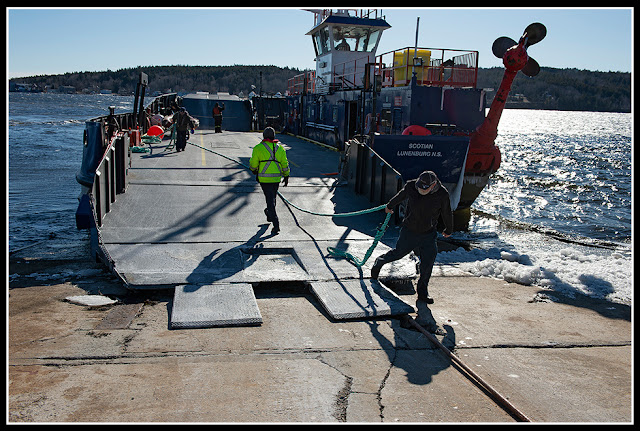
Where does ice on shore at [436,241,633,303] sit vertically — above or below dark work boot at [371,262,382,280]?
below

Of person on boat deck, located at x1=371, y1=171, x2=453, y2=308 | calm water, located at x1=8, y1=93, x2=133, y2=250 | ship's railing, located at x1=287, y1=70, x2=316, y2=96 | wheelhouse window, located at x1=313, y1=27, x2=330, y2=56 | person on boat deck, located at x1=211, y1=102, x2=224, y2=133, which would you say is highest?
wheelhouse window, located at x1=313, y1=27, x2=330, y2=56

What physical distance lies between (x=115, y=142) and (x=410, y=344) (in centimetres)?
850

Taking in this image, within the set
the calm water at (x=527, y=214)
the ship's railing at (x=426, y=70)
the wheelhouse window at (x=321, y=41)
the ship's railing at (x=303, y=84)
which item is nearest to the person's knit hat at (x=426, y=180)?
the calm water at (x=527, y=214)

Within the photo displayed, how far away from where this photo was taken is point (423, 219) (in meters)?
7.25

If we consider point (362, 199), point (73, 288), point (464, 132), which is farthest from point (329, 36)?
point (73, 288)

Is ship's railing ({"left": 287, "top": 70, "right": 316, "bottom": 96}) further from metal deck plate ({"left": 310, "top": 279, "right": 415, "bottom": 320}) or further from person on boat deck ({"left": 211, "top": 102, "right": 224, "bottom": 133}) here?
metal deck plate ({"left": 310, "top": 279, "right": 415, "bottom": 320})

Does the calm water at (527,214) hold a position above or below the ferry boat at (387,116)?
below

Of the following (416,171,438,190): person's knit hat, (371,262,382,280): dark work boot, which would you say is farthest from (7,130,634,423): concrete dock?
(416,171,438,190): person's knit hat

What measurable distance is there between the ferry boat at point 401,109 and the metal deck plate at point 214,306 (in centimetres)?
507

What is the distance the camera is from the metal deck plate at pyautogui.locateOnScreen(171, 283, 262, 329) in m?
6.31

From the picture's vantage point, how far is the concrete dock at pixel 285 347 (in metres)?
4.64

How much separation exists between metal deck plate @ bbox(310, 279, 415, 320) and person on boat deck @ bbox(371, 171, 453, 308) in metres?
0.45

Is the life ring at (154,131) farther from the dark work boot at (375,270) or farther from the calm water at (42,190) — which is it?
the dark work boot at (375,270)
